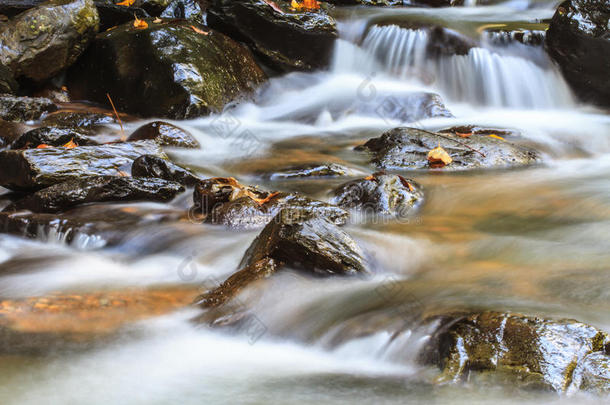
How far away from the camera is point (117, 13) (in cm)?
931

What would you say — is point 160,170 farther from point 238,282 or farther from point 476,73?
point 476,73

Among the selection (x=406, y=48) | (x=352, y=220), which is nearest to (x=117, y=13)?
(x=406, y=48)

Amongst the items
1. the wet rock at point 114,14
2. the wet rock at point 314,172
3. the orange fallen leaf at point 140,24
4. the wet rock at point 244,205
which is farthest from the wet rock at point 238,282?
the wet rock at point 114,14

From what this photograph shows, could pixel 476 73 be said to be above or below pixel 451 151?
above

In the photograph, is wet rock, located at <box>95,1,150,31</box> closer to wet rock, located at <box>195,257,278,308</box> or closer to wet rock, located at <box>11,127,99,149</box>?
wet rock, located at <box>11,127,99,149</box>

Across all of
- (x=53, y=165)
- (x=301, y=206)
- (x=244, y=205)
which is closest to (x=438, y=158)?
(x=301, y=206)

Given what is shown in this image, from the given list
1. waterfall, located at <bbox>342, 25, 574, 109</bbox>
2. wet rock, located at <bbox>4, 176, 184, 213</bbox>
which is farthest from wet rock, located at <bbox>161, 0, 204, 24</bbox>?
wet rock, located at <bbox>4, 176, 184, 213</bbox>

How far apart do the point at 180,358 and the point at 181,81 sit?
5465 mm

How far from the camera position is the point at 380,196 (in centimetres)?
444

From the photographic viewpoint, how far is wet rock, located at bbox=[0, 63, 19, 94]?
25.0 feet

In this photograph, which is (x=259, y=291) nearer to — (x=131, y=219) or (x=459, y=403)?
(x=459, y=403)

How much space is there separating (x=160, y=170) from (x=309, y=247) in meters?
2.38

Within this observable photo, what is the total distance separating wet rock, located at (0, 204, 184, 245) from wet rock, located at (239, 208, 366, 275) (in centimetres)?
127

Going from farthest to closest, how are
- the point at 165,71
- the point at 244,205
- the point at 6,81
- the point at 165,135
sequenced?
the point at 6,81, the point at 165,71, the point at 165,135, the point at 244,205
